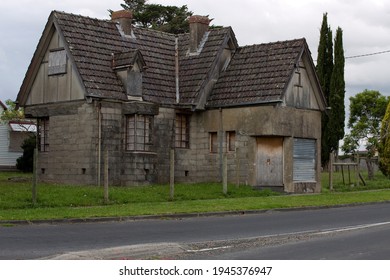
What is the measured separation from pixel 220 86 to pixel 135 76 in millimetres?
4335

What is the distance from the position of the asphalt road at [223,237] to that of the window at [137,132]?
37.1 feet

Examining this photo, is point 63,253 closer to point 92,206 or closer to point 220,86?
point 92,206

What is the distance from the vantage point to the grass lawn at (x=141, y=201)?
21172mm

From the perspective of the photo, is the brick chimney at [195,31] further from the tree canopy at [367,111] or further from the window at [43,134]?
the tree canopy at [367,111]

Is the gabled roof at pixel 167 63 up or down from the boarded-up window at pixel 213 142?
up

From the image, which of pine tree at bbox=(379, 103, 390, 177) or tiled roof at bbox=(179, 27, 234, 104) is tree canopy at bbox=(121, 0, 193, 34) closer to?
pine tree at bbox=(379, 103, 390, 177)

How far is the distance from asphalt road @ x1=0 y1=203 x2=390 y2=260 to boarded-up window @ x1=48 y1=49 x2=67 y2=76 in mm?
13428

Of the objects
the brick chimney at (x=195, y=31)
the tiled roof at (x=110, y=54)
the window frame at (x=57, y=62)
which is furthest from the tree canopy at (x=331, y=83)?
the window frame at (x=57, y=62)

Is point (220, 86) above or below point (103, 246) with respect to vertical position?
above

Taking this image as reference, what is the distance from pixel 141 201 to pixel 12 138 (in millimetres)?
28409

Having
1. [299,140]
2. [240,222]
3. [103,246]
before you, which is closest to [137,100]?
[299,140]

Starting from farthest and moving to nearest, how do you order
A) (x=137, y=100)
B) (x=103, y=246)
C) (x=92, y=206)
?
(x=137, y=100) → (x=92, y=206) → (x=103, y=246)

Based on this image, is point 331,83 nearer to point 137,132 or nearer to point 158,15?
point 158,15

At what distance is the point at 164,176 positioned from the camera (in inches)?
1347
